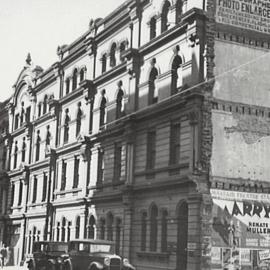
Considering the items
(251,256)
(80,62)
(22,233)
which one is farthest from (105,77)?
(22,233)

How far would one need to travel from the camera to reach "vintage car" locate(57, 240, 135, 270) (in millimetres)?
23484

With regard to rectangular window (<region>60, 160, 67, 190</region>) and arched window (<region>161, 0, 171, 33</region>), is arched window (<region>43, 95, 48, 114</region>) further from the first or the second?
arched window (<region>161, 0, 171, 33</region>)

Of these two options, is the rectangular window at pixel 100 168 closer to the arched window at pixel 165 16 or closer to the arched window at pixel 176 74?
the arched window at pixel 176 74

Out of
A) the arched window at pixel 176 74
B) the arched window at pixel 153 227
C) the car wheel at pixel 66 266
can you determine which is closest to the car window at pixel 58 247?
the car wheel at pixel 66 266

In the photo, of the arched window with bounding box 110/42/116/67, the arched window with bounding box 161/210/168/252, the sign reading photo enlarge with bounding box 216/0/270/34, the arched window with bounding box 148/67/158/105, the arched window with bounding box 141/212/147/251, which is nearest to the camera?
the arched window with bounding box 161/210/168/252

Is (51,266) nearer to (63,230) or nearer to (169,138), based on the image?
(169,138)

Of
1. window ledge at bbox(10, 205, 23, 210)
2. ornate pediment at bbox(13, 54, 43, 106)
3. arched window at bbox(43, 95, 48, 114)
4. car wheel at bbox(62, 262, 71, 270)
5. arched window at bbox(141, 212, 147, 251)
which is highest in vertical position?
ornate pediment at bbox(13, 54, 43, 106)

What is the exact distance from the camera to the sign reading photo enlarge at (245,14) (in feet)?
88.8

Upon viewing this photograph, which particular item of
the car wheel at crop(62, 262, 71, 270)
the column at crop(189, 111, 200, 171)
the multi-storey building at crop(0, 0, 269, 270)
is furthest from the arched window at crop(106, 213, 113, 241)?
the column at crop(189, 111, 200, 171)

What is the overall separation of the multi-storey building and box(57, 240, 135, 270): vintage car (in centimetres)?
317

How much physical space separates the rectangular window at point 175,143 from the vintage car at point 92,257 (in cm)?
512

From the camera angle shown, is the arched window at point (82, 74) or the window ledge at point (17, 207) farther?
the window ledge at point (17, 207)

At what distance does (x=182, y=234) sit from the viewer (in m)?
25.9

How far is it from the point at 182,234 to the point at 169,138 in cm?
463
